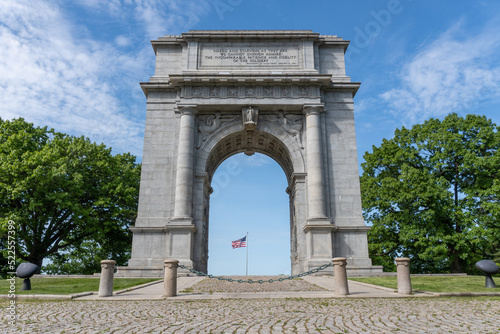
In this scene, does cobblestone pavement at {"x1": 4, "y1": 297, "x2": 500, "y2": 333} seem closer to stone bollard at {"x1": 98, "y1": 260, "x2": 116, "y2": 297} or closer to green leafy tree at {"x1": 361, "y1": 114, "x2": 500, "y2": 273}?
stone bollard at {"x1": 98, "y1": 260, "x2": 116, "y2": 297}

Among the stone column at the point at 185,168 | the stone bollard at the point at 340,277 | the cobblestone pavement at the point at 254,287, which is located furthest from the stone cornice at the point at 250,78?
the stone bollard at the point at 340,277

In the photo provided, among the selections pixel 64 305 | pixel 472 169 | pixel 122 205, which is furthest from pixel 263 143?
pixel 64 305

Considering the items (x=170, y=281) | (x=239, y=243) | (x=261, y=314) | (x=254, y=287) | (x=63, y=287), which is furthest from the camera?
(x=239, y=243)

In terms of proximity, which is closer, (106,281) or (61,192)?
(106,281)

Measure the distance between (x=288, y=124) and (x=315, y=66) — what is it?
499 centimetres

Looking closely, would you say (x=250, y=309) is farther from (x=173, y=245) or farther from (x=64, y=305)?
(x=173, y=245)

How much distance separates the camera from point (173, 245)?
2438 centimetres

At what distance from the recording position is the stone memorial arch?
2520 centimetres

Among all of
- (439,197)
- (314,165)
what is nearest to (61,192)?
A: (314,165)

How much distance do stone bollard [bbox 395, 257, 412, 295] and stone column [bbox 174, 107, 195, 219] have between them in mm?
14679

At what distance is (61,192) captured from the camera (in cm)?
3100

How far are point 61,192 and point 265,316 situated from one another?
26862mm

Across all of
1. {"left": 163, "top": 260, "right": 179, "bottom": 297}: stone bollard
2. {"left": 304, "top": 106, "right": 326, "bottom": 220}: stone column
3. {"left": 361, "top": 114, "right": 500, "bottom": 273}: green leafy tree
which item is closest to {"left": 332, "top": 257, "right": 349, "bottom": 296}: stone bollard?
{"left": 163, "top": 260, "right": 179, "bottom": 297}: stone bollard

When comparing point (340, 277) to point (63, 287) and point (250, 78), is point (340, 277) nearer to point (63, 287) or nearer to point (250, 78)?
point (63, 287)
